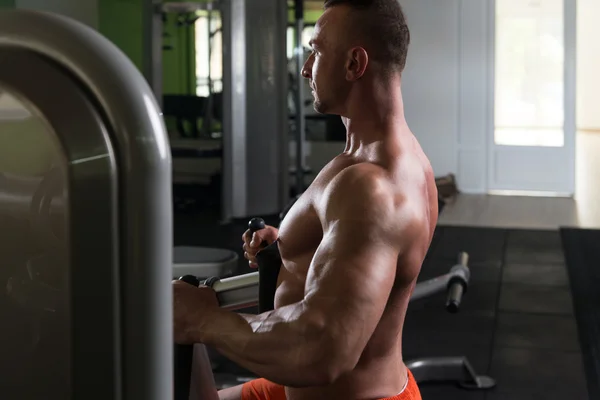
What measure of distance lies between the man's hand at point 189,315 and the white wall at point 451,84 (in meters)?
7.53

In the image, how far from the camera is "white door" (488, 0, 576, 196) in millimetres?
7910

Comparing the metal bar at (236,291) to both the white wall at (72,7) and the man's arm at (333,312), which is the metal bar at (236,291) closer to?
the man's arm at (333,312)

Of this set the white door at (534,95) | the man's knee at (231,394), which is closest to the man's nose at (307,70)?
the man's knee at (231,394)

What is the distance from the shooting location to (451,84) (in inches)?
322

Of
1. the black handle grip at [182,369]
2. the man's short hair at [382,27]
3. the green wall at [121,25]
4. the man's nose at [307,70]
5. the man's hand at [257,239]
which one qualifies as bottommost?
the black handle grip at [182,369]

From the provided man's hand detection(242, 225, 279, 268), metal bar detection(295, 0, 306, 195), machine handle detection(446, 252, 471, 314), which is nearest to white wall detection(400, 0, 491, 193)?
metal bar detection(295, 0, 306, 195)

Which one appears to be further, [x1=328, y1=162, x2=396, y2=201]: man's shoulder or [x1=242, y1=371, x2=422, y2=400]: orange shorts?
[x1=242, y1=371, x2=422, y2=400]: orange shorts

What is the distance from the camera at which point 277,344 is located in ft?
2.41

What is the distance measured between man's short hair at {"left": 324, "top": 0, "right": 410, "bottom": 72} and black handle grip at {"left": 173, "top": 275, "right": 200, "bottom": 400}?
0.38m

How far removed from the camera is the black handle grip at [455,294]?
110 inches

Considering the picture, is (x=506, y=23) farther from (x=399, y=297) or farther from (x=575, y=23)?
(x=399, y=297)

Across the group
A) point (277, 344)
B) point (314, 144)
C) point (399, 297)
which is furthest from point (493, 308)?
point (314, 144)

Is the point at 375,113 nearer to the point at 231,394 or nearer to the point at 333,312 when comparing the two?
the point at 333,312

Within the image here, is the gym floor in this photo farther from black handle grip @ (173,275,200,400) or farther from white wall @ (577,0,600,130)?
black handle grip @ (173,275,200,400)
